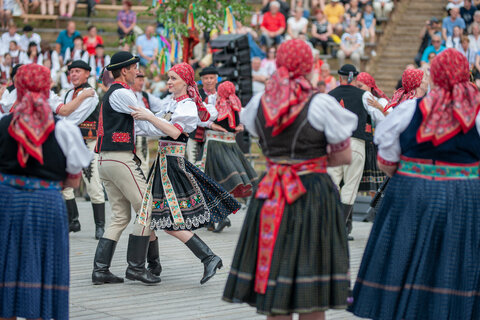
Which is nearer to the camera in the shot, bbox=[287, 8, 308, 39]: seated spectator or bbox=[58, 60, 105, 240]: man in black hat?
bbox=[58, 60, 105, 240]: man in black hat

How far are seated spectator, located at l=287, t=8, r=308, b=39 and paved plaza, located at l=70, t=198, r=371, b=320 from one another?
975cm

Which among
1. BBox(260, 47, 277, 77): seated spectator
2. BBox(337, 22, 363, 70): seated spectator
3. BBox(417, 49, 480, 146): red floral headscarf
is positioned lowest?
BBox(260, 47, 277, 77): seated spectator

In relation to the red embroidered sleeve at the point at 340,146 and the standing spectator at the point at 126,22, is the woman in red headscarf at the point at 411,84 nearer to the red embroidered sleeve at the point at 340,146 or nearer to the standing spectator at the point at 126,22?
the red embroidered sleeve at the point at 340,146

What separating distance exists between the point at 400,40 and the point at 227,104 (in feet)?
32.9

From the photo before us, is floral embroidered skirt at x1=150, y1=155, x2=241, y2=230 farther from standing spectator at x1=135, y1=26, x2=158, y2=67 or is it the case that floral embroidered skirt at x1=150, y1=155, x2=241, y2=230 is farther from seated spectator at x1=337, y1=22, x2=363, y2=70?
standing spectator at x1=135, y1=26, x2=158, y2=67

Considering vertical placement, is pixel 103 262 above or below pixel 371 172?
below

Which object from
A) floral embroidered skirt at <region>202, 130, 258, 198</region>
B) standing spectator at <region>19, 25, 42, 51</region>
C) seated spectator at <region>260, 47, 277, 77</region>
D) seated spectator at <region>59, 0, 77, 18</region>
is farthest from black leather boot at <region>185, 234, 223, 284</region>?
seated spectator at <region>59, 0, 77, 18</region>

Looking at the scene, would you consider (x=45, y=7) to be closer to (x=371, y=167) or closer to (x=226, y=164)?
(x=226, y=164)

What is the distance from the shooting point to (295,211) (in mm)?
4492

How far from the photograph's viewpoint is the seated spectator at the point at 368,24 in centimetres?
1820

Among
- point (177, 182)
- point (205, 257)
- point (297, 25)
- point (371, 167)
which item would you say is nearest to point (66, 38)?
point (297, 25)

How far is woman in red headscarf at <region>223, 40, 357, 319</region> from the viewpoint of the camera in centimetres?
442

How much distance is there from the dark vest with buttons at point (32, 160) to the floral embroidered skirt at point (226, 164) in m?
5.07

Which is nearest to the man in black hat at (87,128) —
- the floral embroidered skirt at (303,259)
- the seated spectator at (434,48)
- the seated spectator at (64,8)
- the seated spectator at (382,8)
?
the floral embroidered skirt at (303,259)
